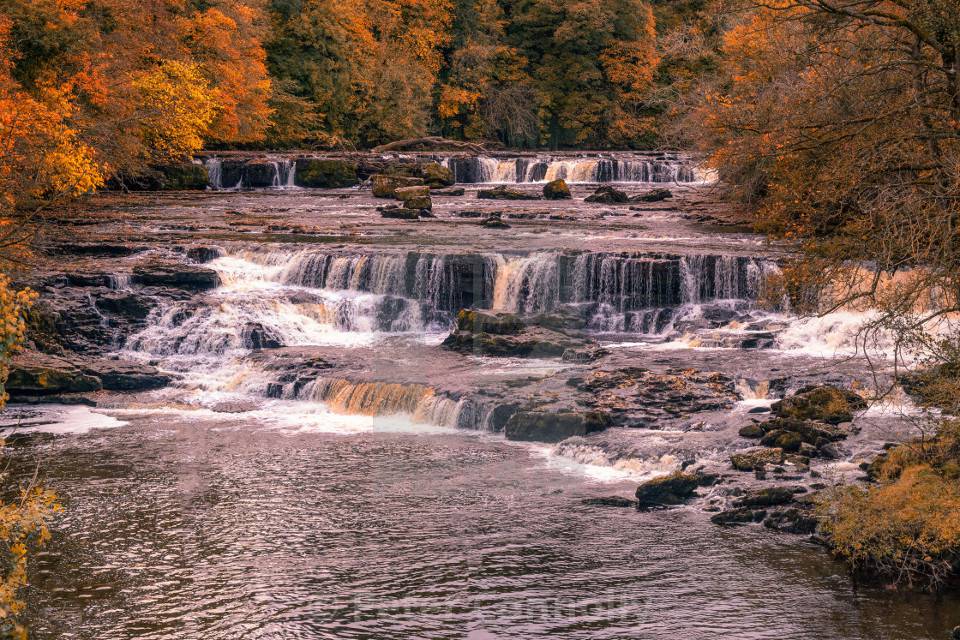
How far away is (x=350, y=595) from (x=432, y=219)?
84.2 ft

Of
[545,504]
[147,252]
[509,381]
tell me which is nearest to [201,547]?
[545,504]

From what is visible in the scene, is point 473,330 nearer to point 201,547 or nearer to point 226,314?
point 226,314

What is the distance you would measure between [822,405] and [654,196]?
2581 centimetres

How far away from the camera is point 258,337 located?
2588cm

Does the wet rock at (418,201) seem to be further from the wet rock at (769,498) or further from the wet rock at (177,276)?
the wet rock at (769,498)

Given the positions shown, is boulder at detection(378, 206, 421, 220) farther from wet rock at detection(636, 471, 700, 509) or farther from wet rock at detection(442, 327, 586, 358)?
wet rock at detection(636, 471, 700, 509)

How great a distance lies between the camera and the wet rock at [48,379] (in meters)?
22.2

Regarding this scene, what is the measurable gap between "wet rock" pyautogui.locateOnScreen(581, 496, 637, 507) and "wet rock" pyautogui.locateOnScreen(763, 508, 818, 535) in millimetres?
1991

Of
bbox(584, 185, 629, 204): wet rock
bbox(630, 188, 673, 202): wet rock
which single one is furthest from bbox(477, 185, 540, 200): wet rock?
bbox(630, 188, 673, 202): wet rock

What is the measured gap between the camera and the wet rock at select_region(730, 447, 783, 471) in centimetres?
1605

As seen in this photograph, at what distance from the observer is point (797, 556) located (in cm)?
1316

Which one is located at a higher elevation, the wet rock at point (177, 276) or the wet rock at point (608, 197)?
the wet rock at point (608, 197)

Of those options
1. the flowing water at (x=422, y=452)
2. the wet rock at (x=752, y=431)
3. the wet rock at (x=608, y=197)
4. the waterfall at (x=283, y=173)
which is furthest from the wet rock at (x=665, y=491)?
the waterfall at (x=283, y=173)

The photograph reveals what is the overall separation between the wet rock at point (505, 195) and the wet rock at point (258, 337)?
19245 millimetres
